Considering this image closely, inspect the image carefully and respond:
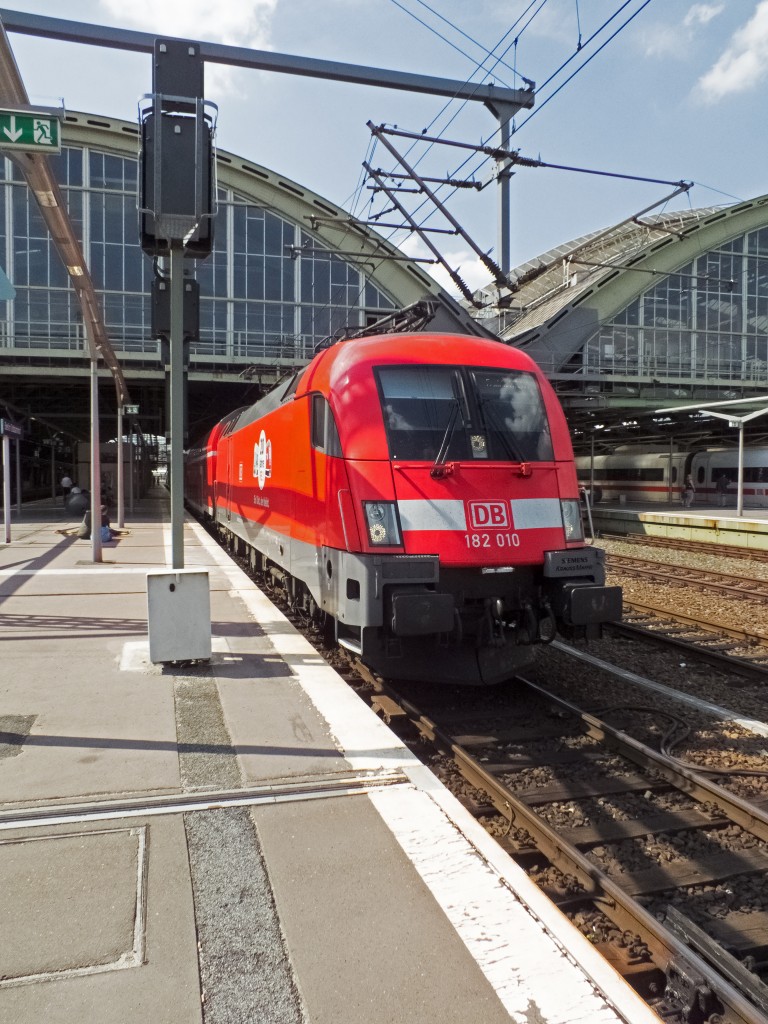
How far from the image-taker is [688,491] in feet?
104

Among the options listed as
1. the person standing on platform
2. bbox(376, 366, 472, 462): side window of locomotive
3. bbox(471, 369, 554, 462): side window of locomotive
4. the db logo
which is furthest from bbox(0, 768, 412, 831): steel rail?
the person standing on platform

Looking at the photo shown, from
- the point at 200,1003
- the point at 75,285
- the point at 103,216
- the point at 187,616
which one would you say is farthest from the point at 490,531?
the point at 103,216

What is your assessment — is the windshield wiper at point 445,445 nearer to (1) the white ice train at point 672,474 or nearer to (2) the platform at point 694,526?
(2) the platform at point 694,526

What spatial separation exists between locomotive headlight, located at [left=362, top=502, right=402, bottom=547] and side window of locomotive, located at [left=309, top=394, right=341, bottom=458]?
0.59m

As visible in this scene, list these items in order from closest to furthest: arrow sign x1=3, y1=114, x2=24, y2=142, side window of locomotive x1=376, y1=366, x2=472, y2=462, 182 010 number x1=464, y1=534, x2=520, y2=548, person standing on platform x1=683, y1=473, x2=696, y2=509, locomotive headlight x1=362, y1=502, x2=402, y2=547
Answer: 1. arrow sign x1=3, y1=114, x2=24, y2=142
2. locomotive headlight x1=362, y1=502, x2=402, y2=547
3. 182 010 number x1=464, y1=534, x2=520, y2=548
4. side window of locomotive x1=376, y1=366, x2=472, y2=462
5. person standing on platform x1=683, y1=473, x2=696, y2=509

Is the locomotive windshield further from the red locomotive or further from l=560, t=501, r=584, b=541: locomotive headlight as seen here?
l=560, t=501, r=584, b=541: locomotive headlight

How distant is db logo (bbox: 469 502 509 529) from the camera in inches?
234

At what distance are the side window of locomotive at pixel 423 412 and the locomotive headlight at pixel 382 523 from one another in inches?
17.6

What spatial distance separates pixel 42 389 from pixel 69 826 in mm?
35755

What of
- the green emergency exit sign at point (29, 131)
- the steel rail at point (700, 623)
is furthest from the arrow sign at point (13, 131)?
the steel rail at point (700, 623)

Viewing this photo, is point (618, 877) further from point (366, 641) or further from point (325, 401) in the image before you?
point (325, 401)

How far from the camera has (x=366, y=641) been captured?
233 inches

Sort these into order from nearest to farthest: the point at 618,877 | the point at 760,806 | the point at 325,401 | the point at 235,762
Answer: the point at 618,877, the point at 235,762, the point at 760,806, the point at 325,401

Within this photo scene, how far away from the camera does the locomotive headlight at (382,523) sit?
5.76 metres
